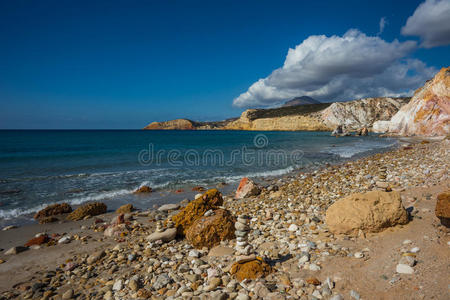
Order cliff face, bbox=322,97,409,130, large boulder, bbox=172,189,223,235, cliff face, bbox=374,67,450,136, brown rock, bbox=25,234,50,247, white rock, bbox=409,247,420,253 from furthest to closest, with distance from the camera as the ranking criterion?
1. cliff face, bbox=322,97,409,130
2. cliff face, bbox=374,67,450,136
3. brown rock, bbox=25,234,50,247
4. large boulder, bbox=172,189,223,235
5. white rock, bbox=409,247,420,253

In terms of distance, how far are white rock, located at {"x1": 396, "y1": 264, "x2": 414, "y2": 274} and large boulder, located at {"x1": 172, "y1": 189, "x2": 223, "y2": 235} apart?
425 cm

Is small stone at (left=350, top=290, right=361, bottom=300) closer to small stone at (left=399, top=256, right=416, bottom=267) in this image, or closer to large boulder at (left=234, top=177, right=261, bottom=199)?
small stone at (left=399, top=256, right=416, bottom=267)

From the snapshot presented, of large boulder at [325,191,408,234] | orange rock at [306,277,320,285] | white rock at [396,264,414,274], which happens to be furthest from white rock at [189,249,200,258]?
white rock at [396,264,414,274]

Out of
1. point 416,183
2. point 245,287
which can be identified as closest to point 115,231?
point 245,287

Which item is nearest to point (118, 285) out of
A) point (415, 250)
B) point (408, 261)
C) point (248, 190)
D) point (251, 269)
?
point (251, 269)

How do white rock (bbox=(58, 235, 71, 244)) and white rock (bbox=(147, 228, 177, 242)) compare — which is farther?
white rock (bbox=(58, 235, 71, 244))

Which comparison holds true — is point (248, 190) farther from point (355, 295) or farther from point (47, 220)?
point (47, 220)

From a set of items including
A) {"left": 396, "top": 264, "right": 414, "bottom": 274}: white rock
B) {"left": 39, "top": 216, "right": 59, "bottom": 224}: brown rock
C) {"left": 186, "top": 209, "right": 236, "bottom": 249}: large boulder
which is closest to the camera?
{"left": 396, "top": 264, "right": 414, "bottom": 274}: white rock

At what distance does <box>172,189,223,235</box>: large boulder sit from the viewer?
5.78 meters

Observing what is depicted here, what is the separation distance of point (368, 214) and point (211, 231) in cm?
323

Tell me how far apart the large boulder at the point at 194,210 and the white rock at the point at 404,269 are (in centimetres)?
425

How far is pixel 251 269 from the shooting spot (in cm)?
351

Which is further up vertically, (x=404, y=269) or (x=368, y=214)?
(x=368, y=214)

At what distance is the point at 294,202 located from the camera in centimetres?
729
